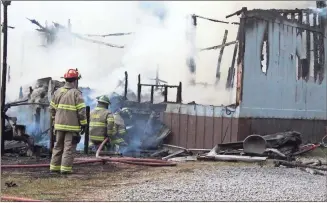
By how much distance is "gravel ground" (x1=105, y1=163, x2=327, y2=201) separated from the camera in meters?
4.72

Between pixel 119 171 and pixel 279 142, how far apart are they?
3635mm

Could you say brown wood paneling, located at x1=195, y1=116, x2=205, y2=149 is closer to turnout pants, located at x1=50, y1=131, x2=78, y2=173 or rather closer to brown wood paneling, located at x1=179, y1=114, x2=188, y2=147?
brown wood paneling, located at x1=179, y1=114, x2=188, y2=147

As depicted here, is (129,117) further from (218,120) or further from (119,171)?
(119,171)

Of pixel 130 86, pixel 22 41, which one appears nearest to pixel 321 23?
pixel 130 86

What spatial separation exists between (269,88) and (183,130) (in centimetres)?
208

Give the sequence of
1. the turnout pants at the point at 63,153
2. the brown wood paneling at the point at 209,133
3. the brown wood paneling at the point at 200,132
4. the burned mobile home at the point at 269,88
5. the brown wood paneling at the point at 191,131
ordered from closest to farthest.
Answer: the turnout pants at the point at 63,153 → the burned mobile home at the point at 269,88 → the brown wood paneling at the point at 209,133 → the brown wood paneling at the point at 200,132 → the brown wood paneling at the point at 191,131

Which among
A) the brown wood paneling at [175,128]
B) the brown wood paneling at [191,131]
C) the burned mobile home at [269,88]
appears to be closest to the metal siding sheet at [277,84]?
the burned mobile home at [269,88]

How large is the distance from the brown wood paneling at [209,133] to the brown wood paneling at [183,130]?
0.53 metres

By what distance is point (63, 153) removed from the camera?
20.5 ft

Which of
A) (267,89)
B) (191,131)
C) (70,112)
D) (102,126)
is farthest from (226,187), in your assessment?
(267,89)

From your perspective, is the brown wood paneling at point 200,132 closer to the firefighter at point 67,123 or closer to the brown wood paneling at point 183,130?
the brown wood paneling at point 183,130

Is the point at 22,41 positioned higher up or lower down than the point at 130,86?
higher up

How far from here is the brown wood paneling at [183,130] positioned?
10305 mm

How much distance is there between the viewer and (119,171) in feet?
21.8
